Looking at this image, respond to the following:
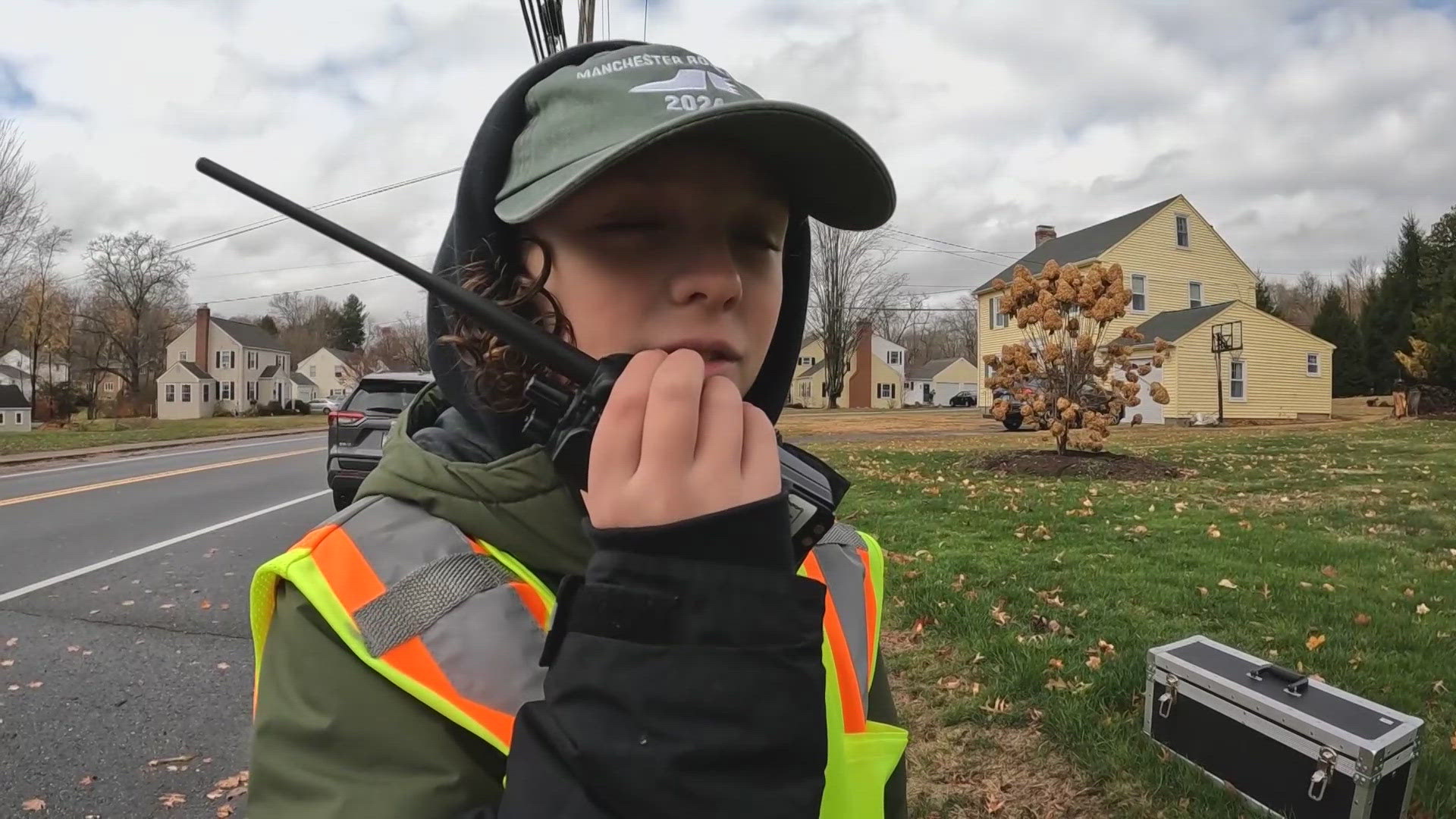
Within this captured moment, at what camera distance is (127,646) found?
503cm

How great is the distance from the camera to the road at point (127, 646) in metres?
3.41

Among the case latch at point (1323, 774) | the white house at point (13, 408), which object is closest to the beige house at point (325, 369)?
the white house at point (13, 408)

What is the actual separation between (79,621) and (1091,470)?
11.2 meters

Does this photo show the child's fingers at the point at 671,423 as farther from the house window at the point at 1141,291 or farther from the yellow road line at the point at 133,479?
the house window at the point at 1141,291

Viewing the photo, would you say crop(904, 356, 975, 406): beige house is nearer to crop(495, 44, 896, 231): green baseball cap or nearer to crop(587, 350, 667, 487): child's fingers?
crop(495, 44, 896, 231): green baseball cap

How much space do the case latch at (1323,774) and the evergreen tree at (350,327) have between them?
98176 millimetres

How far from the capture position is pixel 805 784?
760 mm

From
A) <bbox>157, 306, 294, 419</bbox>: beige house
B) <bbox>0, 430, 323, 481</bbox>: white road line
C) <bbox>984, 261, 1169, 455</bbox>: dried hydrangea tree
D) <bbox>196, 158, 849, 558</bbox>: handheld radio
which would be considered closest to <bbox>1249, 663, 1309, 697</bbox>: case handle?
<bbox>196, 158, 849, 558</bbox>: handheld radio

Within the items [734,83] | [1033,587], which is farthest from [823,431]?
[734,83]

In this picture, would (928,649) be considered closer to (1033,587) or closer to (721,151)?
(1033,587)

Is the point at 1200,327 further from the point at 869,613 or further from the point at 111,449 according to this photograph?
→ the point at 111,449

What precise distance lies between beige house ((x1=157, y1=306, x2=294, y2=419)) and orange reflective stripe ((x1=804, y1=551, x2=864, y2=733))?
73.5 m

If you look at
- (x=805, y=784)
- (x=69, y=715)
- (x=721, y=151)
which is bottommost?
(x=69, y=715)

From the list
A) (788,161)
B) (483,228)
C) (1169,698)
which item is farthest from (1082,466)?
(483,228)
